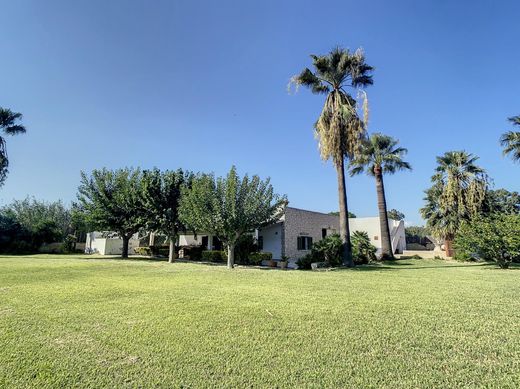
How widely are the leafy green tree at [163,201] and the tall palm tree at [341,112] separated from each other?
9855 millimetres

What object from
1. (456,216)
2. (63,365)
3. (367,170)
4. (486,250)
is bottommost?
(63,365)

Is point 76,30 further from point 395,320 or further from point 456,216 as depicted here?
point 456,216

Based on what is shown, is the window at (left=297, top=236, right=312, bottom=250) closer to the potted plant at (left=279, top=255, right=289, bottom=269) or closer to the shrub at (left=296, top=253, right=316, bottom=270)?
the potted plant at (left=279, top=255, right=289, bottom=269)

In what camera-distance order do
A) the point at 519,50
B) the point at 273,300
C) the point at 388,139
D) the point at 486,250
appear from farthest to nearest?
the point at 388,139, the point at 486,250, the point at 519,50, the point at 273,300

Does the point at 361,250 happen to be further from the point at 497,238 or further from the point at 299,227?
the point at 497,238

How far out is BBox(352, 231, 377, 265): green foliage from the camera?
2120cm

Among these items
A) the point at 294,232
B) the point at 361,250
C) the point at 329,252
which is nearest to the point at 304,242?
the point at 294,232

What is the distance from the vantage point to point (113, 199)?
2239 cm

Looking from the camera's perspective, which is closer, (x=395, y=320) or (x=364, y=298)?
(x=395, y=320)

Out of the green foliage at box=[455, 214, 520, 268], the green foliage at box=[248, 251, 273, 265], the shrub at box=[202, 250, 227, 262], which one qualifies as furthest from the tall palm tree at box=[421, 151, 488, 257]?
the shrub at box=[202, 250, 227, 262]

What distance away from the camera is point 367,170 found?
27.2 m

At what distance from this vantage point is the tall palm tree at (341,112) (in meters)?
17.5

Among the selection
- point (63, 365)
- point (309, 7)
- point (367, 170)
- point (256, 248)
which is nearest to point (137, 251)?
point (256, 248)

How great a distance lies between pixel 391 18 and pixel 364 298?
10339 mm
